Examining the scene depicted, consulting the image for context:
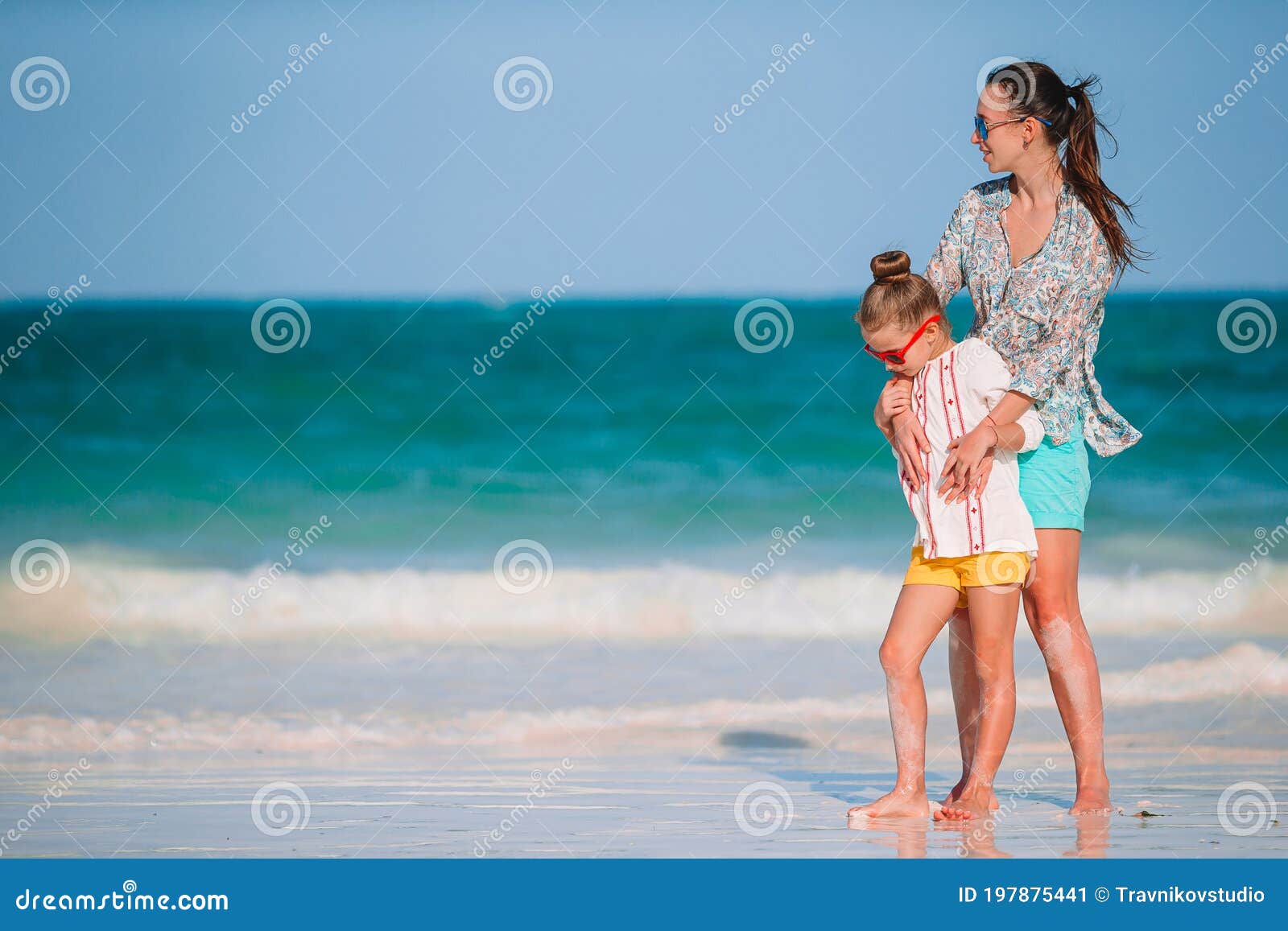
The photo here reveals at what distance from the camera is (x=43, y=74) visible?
6625 mm

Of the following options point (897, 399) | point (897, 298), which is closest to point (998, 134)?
point (897, 298)

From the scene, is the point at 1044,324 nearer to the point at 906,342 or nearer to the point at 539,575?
the point at 906,342

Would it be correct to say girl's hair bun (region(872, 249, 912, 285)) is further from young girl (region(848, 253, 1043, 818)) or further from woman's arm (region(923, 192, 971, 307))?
woman's arm (region(923, 192, 971, 307))

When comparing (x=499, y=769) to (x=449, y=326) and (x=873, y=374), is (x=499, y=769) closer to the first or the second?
(x=873, y=374)

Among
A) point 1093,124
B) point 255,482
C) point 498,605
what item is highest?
point 255,482

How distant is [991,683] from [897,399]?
54 cm

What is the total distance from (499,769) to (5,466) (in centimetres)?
501

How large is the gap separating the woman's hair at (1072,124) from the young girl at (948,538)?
0.32 meters

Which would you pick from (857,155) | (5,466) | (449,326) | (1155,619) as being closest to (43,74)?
(5,466)

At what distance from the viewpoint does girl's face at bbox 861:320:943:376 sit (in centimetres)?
262

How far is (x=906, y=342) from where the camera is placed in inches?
104

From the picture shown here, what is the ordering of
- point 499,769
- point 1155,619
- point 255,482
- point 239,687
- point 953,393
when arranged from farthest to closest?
point 255,482 < point 1155,619 < point 239,687 < point 499,769 < point 953,393

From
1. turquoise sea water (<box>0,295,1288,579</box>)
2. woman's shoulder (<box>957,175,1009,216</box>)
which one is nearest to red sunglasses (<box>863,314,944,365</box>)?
woman's shoulder (<box>957,175,1009,216</box>)

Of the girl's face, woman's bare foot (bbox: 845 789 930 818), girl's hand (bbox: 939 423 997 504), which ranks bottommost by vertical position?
woman's bare foot (bbox: 845 789 930 818)
